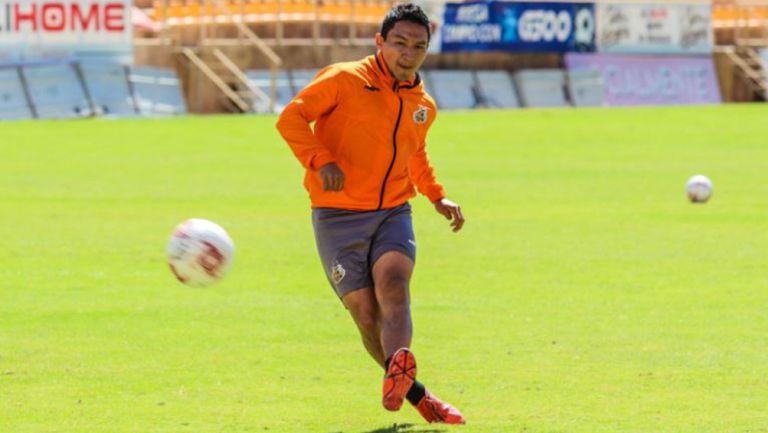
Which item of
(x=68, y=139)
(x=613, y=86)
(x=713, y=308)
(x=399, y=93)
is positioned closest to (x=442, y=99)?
(x=613, y=86)

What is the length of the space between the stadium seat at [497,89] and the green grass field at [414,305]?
58.5ft

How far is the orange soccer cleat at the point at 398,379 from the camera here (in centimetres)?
867

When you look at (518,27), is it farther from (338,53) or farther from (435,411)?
(435,411)

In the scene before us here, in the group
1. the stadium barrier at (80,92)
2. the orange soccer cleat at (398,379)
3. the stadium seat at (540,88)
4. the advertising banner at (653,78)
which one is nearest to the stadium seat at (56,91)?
the stadium barrier at (80,92)

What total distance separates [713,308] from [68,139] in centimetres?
2100

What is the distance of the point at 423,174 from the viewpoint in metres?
10.1

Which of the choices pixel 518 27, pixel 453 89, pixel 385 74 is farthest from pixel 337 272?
pixel 518 27

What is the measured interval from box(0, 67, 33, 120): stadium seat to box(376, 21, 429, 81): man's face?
30.6m

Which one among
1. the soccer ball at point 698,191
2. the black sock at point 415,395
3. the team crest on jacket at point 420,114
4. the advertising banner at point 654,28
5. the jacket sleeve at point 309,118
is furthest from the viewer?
the advertising banner at point 654,28

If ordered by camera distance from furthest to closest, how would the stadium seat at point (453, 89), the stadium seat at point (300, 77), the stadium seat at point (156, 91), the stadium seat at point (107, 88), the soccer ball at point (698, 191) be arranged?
the stadium seat at point (453, 89)
the stadium seat at point (300, 77)
the stadium seat at point (156, 91)
the stadium seat at point (107, 88)
the soccer ball at point (698, 191)

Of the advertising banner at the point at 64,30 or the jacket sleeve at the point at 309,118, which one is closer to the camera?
the jacket sleeve at the point at 309,118

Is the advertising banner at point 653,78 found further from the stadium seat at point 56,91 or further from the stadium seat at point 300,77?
the stadium seat at point 56,91

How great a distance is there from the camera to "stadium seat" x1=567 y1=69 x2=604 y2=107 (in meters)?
51.0

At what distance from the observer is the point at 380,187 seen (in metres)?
9.52
